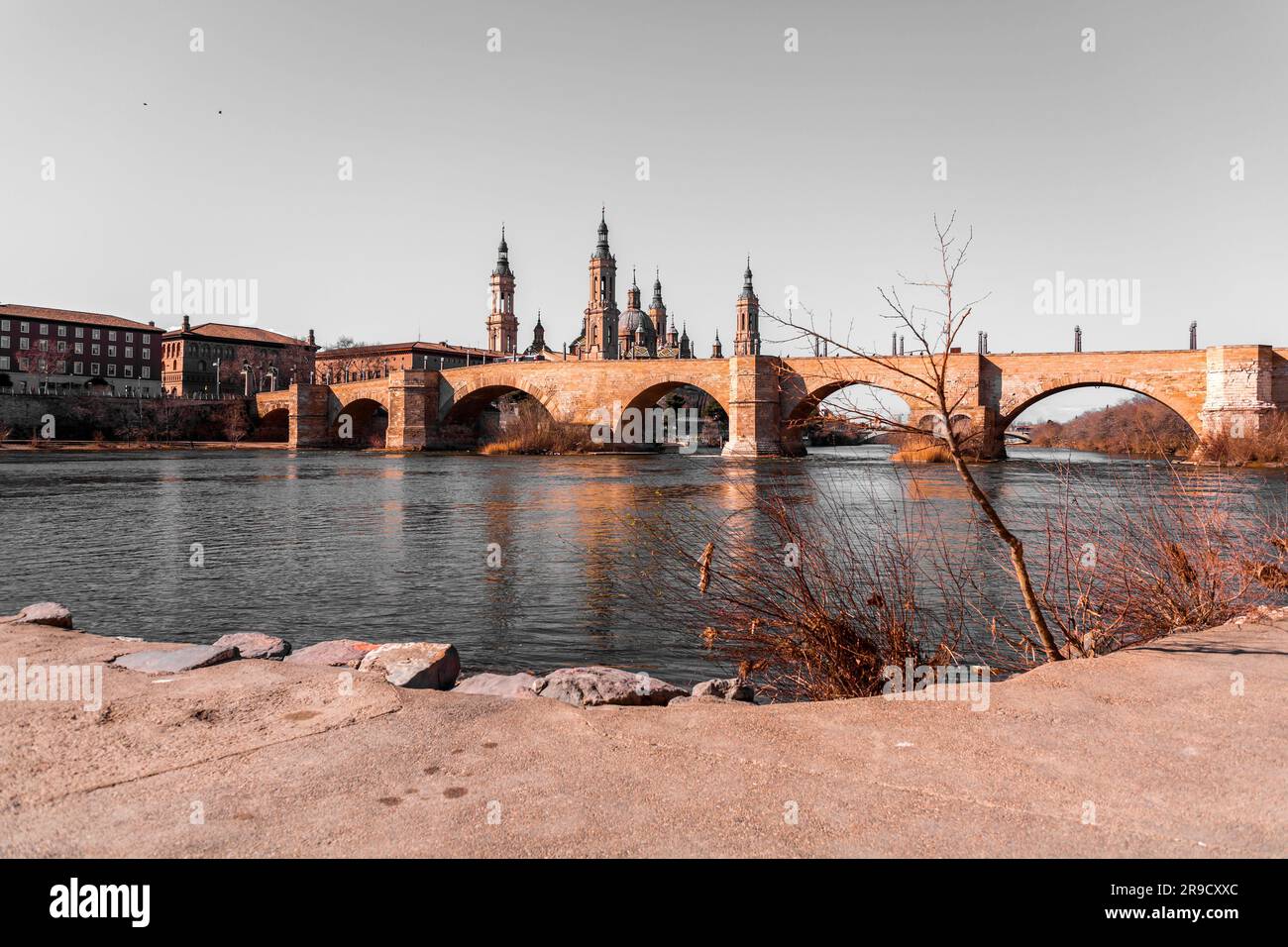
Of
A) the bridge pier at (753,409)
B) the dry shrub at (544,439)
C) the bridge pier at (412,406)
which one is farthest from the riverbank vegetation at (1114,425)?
the bridge pier at (412,406)

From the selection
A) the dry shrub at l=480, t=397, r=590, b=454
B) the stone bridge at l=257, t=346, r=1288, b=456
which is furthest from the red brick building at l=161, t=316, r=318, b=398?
the dry shrub at l=480, t=397, r=590, b=454

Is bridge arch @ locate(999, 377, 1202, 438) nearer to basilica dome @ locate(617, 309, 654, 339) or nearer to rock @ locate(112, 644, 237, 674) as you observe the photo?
rock @ locate(112, 644, 237, 674)

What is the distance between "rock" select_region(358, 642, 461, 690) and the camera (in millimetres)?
4375

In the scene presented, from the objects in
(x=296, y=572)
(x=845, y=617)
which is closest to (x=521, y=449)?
(x=296, y=572)

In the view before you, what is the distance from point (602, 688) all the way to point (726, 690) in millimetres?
704

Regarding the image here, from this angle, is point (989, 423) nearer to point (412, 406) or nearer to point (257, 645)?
point (257, 645)

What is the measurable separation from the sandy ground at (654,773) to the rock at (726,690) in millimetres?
596

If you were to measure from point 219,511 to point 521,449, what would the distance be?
107 feet

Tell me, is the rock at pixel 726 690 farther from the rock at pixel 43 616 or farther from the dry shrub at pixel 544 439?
the dry shrub at pixel 544 439

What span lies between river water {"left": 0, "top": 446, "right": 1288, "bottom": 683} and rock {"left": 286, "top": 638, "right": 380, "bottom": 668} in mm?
1207

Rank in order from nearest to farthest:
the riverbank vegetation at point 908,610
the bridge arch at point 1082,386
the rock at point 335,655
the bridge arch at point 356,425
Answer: the rock at point 335,655
the riverbank vegetation at point 908,610
the bridge arch at point 1082,386
the bridge arch at point 356,425

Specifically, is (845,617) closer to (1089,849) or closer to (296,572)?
(1089,849)

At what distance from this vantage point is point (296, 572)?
416 inches

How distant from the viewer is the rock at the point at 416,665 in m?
4.38
